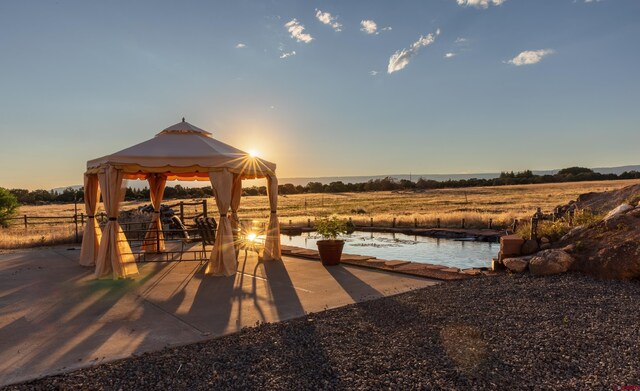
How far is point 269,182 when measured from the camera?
9.25 m

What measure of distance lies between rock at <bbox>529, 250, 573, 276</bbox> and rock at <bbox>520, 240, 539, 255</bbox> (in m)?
0.60

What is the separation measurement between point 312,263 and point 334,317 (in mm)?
3700

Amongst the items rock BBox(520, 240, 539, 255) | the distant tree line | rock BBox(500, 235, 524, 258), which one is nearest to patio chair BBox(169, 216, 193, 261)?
rock BBox(500, 235, 524, 258)

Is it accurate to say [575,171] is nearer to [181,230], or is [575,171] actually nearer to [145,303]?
[181,230]

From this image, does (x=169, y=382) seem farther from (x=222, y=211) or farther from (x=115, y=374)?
(x=222, y=211)

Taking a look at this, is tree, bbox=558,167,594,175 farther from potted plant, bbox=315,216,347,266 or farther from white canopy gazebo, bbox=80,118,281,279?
white canopy gazebo, bbox=80,118,281,279

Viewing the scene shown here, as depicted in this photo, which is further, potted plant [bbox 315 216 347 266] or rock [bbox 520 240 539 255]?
potted plant [bbox 315 216 347 266]

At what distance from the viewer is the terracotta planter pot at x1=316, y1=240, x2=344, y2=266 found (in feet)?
26.2

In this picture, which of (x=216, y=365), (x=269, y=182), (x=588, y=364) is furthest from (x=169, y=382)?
(x=269, y=182)

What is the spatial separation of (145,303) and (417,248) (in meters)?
8.48

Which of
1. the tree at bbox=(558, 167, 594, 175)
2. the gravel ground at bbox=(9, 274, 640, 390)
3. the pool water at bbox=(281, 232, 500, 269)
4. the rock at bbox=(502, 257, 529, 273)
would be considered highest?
the tree at bbox=(558, 167, 594, 175)

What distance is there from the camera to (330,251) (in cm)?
801

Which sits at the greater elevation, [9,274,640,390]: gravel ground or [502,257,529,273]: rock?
[502,257,529,273]: rock

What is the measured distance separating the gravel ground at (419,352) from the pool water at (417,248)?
472cm
